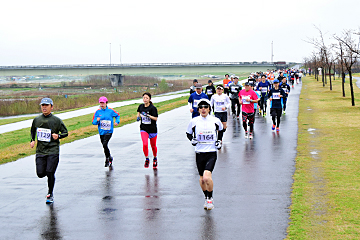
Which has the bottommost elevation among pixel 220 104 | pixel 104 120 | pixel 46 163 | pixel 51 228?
pixel 51 228

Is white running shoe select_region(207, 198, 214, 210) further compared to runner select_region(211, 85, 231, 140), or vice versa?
runner select_region(211, 85, 231, 140)

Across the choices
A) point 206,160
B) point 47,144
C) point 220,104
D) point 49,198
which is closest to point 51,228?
point 49,198

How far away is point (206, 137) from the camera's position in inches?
310

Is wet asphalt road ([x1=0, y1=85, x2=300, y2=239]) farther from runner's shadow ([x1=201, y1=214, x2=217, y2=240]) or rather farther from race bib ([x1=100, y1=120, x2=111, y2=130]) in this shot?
race bib ([x1=100, y1=120, x2=111, y2=130])

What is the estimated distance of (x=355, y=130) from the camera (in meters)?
17.6

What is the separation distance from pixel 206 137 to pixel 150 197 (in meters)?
1.73

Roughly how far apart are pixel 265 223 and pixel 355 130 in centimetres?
1196

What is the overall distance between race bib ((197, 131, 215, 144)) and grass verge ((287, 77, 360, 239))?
175 cm

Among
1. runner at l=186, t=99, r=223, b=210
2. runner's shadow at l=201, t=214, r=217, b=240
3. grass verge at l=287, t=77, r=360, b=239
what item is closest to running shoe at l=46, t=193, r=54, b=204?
runner at l=186, t=99, r=223, b=210

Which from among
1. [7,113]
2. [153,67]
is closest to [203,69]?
[153,67]

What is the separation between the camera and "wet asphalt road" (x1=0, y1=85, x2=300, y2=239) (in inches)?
267

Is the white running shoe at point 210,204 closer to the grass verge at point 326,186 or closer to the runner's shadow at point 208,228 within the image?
the runner's shadow at point 208,228

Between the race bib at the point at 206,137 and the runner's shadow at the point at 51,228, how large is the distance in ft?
8.71

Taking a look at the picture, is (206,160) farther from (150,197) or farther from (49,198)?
(49,198)
